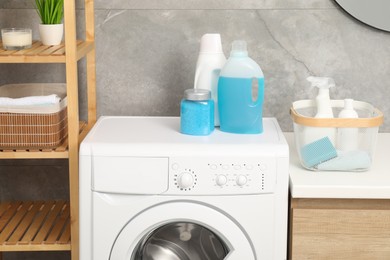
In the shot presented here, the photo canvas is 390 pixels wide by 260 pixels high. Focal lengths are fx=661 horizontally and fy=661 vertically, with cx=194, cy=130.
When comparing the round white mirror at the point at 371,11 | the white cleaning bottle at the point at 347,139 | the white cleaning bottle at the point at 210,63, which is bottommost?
the white cleaning bottle at the point at 347,139

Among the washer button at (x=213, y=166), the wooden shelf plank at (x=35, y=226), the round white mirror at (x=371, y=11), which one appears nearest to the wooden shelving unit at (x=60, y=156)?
the wooden shelf plank at (x=35, y=226)

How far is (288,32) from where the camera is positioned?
8.24 ft

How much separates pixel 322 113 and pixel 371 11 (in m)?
0.56

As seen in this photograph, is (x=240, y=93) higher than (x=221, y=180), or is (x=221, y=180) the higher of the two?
(x=240, y=93)

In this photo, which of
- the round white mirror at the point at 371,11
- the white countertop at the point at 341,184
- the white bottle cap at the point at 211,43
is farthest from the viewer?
the round white mirror at the point at 371,11

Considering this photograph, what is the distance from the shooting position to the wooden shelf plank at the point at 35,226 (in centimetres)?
218

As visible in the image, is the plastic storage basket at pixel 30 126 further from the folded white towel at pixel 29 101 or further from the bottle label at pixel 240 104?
the bottle label at pixel 240 104

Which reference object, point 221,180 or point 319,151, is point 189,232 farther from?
point 319,151

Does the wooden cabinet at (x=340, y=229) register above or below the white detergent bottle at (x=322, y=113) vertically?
below

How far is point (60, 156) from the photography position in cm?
212

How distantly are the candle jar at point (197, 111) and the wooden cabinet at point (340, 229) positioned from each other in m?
0.37

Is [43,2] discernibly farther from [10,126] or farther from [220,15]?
[220,15]

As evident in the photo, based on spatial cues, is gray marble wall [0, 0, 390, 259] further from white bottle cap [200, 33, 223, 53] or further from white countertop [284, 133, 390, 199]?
white countertop [284, 133, 390, 199]

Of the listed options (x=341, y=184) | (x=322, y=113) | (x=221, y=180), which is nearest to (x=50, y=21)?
(x=221, y=180)
